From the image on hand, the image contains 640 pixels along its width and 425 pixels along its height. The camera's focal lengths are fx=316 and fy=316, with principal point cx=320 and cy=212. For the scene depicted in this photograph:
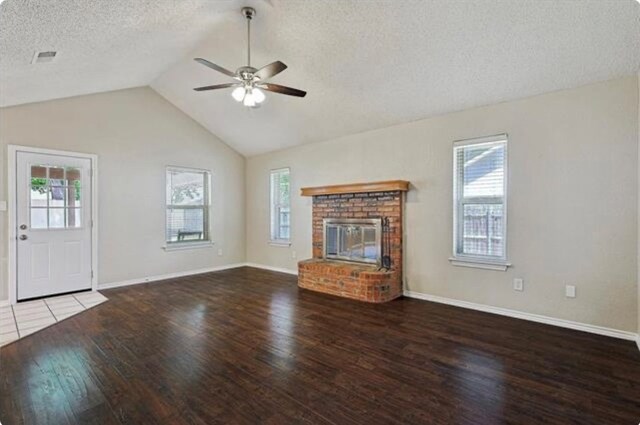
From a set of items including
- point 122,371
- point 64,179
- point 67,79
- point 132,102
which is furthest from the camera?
point 132,102

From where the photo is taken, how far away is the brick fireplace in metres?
4.54

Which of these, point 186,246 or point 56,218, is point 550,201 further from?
point 56,218

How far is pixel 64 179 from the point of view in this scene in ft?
15.7

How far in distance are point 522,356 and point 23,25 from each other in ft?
15.4

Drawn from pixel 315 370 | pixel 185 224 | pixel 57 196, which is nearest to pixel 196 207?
pixel 185 224

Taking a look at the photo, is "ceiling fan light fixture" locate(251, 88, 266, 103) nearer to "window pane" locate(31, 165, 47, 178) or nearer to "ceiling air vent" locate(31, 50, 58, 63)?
"ceiling air vent" locate(31, 50, 58, 63)

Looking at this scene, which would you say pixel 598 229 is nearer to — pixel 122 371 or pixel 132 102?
pixel 122 371

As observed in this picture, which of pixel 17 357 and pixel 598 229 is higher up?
pixel 598 229

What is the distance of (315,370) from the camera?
2.53 metres

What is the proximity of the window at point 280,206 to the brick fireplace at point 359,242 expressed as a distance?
1.03m

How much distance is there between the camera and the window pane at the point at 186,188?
6.17 metres

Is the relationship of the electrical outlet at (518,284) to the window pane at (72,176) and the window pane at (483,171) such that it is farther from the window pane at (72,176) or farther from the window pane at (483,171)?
the window pane at (72,176)

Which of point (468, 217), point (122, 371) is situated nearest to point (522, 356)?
point (468, 217)

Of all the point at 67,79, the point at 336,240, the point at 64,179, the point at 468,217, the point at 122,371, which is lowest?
the point at 122,371
